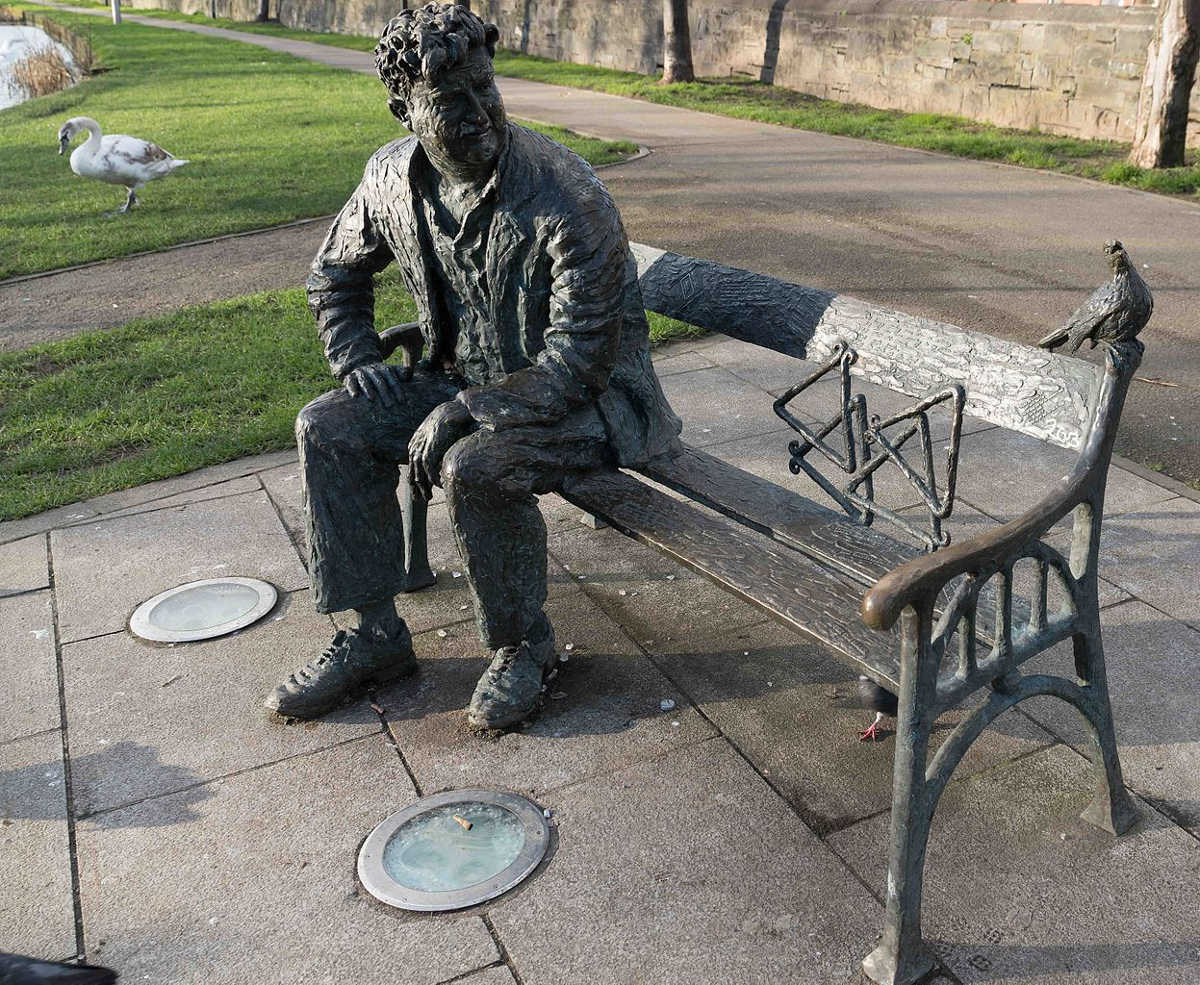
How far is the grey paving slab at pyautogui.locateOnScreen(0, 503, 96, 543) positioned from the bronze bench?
67.0 inches

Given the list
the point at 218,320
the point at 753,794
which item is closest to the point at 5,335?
the point at 218,320

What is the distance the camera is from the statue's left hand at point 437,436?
3.22 m

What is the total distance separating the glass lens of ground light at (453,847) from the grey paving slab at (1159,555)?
2189mm

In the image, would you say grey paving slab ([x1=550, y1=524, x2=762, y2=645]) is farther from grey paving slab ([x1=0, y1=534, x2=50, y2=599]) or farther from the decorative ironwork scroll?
grey paving slab ([x1=0, y1=534, x2=50, y2=599])

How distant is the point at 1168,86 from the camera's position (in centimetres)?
1012

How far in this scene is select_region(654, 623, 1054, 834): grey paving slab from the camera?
3059 mm

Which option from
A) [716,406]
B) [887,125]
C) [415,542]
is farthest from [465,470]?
[887,125]

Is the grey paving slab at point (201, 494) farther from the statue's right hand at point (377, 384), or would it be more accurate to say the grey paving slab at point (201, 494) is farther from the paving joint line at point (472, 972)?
the paving joint line at point (472, 972)

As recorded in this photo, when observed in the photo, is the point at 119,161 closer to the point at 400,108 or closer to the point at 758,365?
the point at 758,365

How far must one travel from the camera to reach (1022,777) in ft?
10.1

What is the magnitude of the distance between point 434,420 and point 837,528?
1094 mm

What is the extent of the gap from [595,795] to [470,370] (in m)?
1.28

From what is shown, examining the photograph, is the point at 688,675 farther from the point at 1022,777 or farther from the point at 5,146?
the point at 5,146

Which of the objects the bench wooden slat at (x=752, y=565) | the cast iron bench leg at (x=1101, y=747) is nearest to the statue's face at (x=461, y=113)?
the bench wooden slat at (x=752, y=565)
